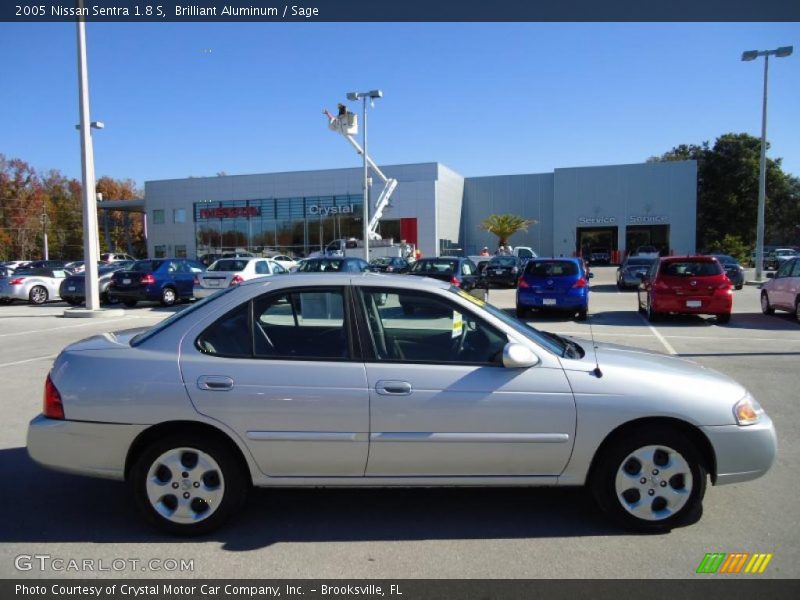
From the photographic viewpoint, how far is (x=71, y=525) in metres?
3.89

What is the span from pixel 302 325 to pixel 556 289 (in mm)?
11917

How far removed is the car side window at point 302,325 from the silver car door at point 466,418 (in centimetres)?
33

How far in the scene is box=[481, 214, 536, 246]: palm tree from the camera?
50.7 meters

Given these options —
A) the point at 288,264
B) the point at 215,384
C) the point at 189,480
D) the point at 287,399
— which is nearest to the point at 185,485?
the point at 189,480

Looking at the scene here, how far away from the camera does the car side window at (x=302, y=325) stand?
3.81 m

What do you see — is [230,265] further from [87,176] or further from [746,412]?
[746,412]

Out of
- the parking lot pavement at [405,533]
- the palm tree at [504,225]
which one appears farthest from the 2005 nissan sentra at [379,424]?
the palm tree at [504,225]

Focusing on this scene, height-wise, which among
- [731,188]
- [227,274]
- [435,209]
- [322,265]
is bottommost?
[227,274]

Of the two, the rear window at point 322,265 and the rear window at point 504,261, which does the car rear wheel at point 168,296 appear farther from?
the rear window at point 504,261

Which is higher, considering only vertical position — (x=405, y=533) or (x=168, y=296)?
(x=168, y=296)

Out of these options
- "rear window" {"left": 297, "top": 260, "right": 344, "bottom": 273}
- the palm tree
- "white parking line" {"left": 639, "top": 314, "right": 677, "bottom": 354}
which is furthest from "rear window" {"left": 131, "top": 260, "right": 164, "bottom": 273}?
the palm tree

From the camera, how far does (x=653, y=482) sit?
12.1 ft

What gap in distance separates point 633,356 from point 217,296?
2.92 m

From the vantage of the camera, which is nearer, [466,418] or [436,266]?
[466,418]
